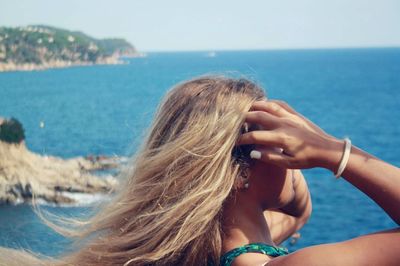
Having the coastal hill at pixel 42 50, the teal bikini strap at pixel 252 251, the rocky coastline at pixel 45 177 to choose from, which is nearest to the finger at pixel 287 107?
the teal bikini strap at pixel 252 251

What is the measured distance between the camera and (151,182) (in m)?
2.16

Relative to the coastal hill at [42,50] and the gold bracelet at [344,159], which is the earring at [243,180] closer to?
the gold bracelet at [344,159]

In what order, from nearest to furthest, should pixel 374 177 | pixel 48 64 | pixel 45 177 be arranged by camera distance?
1. pixel 374 177
2. pixel 45 177
3. pixel 48 64

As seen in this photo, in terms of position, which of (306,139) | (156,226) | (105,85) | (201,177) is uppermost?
(306,139)

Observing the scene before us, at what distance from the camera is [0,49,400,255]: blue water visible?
27.2 m

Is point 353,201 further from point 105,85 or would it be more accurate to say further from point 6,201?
point 105,85

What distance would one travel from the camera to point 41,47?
114375mm

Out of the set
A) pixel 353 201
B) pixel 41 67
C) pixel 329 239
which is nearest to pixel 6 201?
pixel 329 239

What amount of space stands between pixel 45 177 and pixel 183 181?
32.6 metres

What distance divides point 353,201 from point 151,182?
109 feet

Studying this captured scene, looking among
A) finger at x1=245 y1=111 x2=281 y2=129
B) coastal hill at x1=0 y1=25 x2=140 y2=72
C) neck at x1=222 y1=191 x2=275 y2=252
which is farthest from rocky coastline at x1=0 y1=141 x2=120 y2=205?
coastal hill at x1=0 y1=25 x2=140 y2=72

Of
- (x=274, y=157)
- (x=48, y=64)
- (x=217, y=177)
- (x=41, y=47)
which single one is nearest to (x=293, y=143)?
(x=274, y=157)

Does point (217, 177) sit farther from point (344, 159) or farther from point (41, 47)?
point (41, 47)

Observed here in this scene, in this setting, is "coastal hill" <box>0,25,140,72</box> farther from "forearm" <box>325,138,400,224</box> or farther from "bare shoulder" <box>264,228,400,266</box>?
"bare shoulder" <box>264,228,400,266</box>
